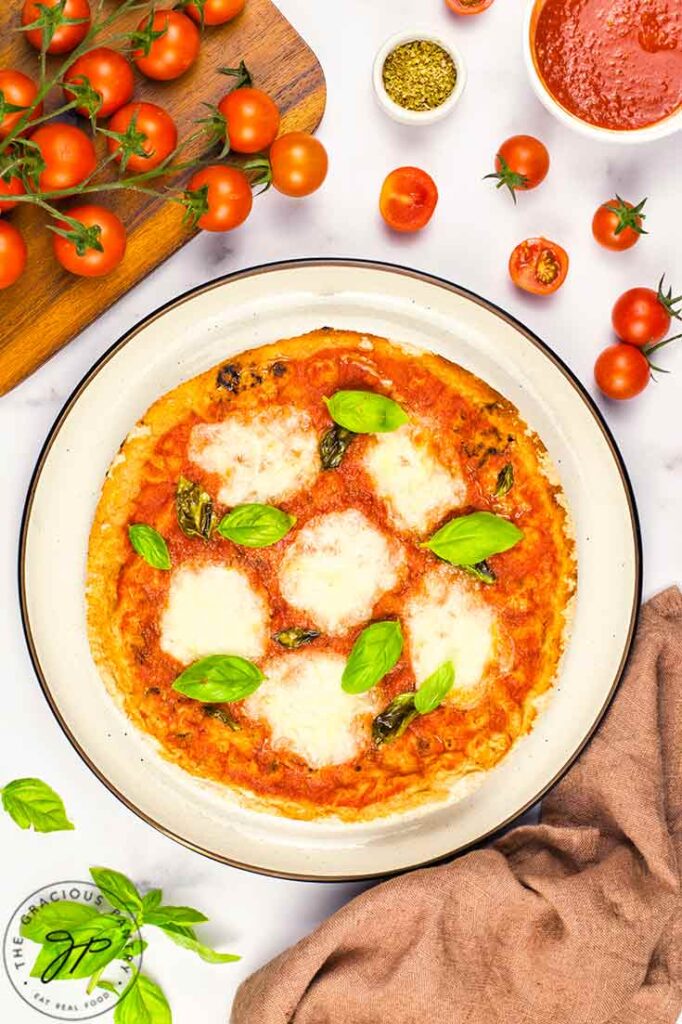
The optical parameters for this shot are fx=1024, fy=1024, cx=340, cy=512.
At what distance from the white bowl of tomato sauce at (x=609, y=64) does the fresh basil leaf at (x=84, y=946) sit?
9.03 feet

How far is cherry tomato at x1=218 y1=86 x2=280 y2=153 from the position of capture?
2.86 metres

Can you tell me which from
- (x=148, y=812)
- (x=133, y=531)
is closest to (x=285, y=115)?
(x=133, y=531)

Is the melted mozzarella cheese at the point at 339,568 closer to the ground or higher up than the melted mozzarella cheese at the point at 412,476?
closer to the ground

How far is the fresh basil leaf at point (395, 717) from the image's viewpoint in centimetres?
291

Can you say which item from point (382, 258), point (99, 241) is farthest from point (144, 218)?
point (382, 258)

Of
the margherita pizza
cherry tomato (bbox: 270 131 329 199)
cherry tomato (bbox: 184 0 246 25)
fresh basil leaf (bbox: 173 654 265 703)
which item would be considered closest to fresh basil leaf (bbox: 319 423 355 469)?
the margherita pizza

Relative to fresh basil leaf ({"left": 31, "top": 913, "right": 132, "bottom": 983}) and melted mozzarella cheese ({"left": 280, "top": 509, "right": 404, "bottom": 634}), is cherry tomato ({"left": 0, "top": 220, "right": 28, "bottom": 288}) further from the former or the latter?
fresh basil leaf ({"left": 31, "top": 913, "right": 132, "bottom": 983})

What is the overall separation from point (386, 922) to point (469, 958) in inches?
10.7

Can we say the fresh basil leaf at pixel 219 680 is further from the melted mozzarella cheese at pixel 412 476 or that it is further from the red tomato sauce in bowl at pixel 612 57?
the red tomato sauce in bowl at pixel 612 57

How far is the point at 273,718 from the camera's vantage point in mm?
2941

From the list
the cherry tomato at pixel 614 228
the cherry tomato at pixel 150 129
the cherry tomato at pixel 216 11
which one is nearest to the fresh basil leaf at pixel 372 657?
the cherry tomato at pixel 614 228

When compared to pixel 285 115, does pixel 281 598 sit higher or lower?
lower

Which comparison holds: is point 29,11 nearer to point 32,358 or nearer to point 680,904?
point 32,358

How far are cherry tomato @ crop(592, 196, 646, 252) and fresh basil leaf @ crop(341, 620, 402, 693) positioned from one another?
4.35 ft
